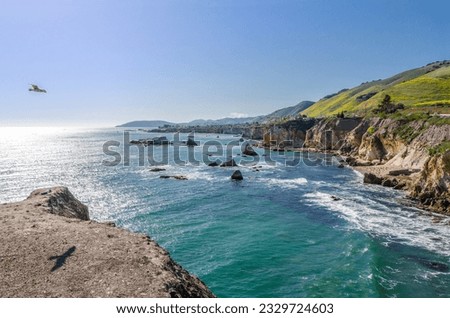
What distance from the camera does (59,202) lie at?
24.9m

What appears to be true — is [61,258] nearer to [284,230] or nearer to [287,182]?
[284,230]

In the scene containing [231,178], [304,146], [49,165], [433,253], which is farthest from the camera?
[304,146]

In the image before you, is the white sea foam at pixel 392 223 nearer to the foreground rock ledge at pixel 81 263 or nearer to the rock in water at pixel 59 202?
the foreground rock ledge at pixel 81 263

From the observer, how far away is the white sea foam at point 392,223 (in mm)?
27023

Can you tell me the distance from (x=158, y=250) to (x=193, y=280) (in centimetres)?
240

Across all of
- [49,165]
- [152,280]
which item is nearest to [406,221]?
[152,280]

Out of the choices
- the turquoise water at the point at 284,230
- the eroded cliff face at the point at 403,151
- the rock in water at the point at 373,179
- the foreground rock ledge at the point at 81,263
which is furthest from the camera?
the rock in water at the point at 373,179

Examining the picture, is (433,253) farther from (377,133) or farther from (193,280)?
(377,133)

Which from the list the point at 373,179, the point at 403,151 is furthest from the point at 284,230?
the point at 403,151

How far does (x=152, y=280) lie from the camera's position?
12.5 metres

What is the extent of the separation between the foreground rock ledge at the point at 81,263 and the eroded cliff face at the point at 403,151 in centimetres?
3427

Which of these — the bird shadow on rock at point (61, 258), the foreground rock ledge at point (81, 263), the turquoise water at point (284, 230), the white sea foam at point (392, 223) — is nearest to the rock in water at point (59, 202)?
the foreground rock ledge at point (81, 263)

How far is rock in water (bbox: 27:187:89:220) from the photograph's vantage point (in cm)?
2328
